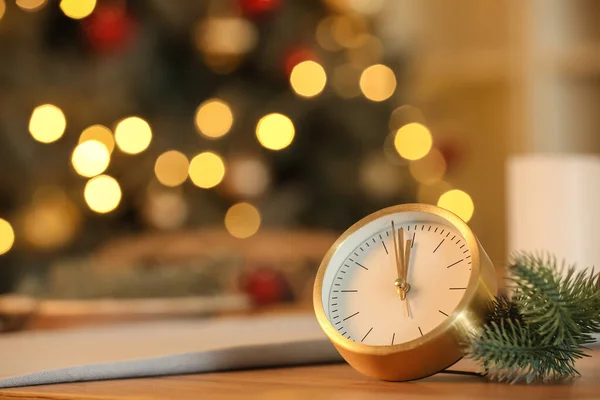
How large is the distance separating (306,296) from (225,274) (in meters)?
0.34

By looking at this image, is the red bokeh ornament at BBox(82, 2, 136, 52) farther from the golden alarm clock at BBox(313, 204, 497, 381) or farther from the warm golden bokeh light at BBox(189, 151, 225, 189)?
the golden alarm clock at BBox(313, 204, 497, 381)

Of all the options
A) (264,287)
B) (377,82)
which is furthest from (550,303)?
(377,82)

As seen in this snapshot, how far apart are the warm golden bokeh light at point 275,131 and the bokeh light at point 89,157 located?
463 millimetres

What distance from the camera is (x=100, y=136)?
100 inches

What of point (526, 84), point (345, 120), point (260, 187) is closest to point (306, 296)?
point (260, 187)

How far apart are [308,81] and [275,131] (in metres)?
0.19

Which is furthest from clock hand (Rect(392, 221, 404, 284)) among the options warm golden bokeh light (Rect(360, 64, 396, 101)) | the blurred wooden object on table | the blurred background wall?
warm golden bokeh light (Rect(360, 64, 396, 101))

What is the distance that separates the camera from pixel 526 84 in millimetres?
3115

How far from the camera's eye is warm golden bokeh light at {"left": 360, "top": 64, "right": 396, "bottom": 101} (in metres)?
2.77

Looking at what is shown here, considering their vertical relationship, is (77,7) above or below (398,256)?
above

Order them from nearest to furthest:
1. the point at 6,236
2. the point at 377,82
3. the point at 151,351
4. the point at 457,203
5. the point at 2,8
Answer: the point at 151,351 < the point at 2,8 < the point at 6,236 < the point at 377,82 < the point at 457,203

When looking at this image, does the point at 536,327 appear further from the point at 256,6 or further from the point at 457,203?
the point at 457,203

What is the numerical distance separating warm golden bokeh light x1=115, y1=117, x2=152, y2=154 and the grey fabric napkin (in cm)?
163

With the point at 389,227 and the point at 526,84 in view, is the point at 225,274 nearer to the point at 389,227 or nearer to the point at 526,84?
the point at 389,227
